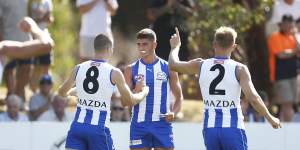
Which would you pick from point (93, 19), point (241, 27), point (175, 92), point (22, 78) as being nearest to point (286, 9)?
point (241, 27)

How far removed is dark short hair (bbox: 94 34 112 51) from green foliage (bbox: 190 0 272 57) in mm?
6897

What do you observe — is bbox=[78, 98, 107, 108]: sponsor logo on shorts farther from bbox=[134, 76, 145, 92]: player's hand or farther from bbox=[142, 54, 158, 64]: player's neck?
bbox=[142, 54, 158, 64]: player's neck

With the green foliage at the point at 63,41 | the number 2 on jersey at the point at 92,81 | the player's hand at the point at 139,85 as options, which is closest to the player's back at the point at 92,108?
the number 2 on jersey at the point at 92,81

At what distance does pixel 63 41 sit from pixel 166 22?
24340 millimetres

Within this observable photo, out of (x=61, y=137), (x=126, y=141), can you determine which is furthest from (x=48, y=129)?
(x=126, y=141)

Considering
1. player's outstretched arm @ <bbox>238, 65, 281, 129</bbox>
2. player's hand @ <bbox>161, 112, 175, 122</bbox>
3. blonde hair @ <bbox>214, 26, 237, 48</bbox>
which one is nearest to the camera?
player's outstretched arm @ <bbox>238, 65, 281, 129</bbox>

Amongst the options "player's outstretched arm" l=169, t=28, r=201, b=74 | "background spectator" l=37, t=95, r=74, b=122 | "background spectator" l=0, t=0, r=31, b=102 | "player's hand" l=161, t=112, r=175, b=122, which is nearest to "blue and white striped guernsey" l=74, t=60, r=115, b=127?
"player's outstretched arm" l=169, t=28, r=201, b=74

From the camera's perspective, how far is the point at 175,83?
12.1 m

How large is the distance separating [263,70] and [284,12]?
2352 mm

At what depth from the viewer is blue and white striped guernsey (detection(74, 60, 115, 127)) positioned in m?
10.7

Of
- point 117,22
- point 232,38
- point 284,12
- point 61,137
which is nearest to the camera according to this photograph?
point 232,38

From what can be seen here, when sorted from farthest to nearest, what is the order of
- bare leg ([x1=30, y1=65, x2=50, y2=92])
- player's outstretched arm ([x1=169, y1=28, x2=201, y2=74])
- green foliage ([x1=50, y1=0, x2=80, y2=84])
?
1. green foliage ([x1=50, y1=0, x2=80, y2=84])
2. bare leg ([x1=30, y1=65, x2=50, y2=92])
3. player's outstretched arm ([x1=169, y1=28, x2=201, y2=74])

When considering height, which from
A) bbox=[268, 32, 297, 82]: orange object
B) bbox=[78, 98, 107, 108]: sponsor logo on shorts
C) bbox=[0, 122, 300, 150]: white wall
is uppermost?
bbox=[268, 32, 297, 82]: orange object

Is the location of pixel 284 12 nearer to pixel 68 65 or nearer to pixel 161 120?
pixel 161 120
